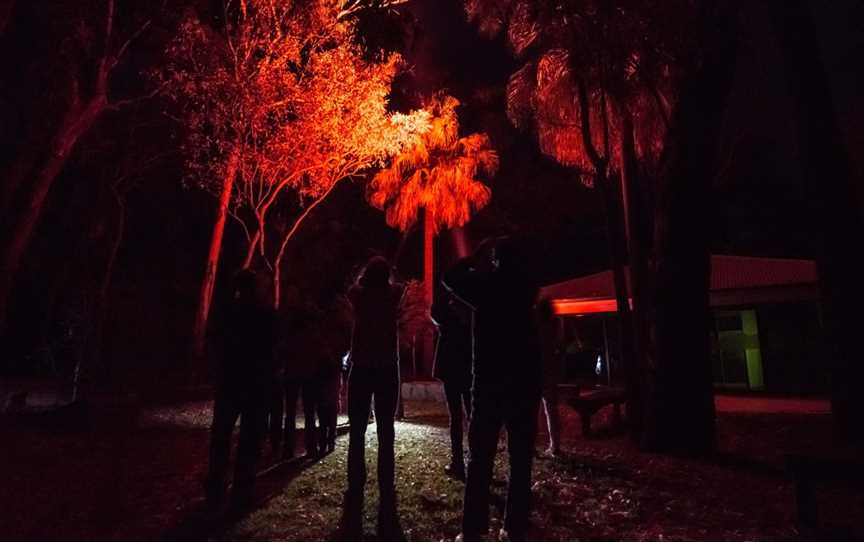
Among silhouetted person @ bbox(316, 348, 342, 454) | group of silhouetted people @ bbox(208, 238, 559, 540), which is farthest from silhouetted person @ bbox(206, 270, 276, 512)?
silhouetted person @ bbox(316, 348, 342, 454)

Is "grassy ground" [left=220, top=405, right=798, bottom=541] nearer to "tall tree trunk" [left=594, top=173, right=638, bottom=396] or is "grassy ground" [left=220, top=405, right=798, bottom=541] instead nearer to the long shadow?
the long shadow

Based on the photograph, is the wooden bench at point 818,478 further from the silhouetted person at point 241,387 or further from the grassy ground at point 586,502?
the silhouetted person at point 241,387

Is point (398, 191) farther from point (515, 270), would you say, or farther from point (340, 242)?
point (515, 270)

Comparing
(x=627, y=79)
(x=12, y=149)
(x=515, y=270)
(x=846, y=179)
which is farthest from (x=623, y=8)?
(x=12, y=149)

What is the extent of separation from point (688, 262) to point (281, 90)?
1027 cm

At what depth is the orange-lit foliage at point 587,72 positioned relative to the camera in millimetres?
9148

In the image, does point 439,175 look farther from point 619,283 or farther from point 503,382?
point 503,382

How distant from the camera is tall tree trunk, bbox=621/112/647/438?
8836 mm

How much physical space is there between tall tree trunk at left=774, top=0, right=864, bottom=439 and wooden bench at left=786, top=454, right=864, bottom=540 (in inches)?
166

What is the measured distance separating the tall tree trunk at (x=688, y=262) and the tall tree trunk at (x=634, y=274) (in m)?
0.78

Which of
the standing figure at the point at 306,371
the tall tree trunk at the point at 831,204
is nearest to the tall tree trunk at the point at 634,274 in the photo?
the tall tree trunk at the point at 831,204

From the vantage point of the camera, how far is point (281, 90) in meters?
15.0

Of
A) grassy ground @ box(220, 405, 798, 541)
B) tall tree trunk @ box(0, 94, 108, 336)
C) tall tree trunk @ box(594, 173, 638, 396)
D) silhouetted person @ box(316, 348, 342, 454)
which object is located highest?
tall tree trunk @ box(0, 94, 108, 336)

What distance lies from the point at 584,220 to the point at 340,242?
9986mm
